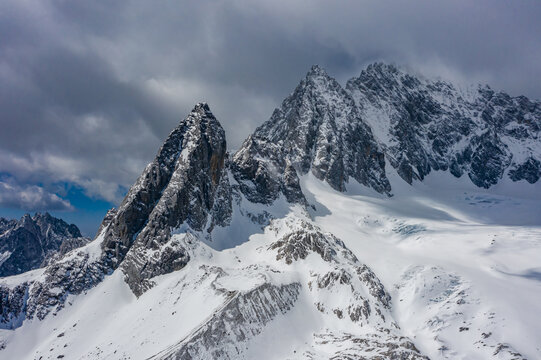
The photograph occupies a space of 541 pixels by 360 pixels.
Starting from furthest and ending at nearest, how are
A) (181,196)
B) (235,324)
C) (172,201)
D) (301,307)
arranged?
(181,196)
(172,201)
(301,307)
(235,324)

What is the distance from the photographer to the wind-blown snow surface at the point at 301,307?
73.9 metres

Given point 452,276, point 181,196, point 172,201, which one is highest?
point 181,196

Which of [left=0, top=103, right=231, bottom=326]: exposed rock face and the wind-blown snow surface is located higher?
[left=0, top=103, right=231, bottom=326]: exposed rock face

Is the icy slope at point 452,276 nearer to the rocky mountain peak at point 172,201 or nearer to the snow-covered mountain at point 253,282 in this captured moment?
the snow-covered mountain at point 253,282

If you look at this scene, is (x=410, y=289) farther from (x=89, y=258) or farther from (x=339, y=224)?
(x=89, y=258)

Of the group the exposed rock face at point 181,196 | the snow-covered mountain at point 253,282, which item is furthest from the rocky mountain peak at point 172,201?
the snow-covered mountain at point 253,282

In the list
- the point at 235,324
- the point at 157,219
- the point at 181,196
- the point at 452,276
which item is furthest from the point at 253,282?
the point at 452,276

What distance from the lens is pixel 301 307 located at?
286ft

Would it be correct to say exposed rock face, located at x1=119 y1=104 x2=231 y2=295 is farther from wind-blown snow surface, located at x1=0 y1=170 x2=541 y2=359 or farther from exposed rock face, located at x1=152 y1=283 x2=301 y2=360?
exposed rock face, located at x1=152 y1=283 x2=301 y2=360

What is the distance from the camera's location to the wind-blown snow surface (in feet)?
242

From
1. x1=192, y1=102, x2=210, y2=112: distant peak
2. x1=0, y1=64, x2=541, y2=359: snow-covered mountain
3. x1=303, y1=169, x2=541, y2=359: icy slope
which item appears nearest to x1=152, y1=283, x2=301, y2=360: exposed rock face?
x1=0, y1=64, x2=541, y2=359: snow-covered mountain

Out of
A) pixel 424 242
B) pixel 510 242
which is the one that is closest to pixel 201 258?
pixel 424 242


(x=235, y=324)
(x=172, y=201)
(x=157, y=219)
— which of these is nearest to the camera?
(x=235, y=324)

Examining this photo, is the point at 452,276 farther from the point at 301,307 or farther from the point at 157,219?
the point at 157,219
